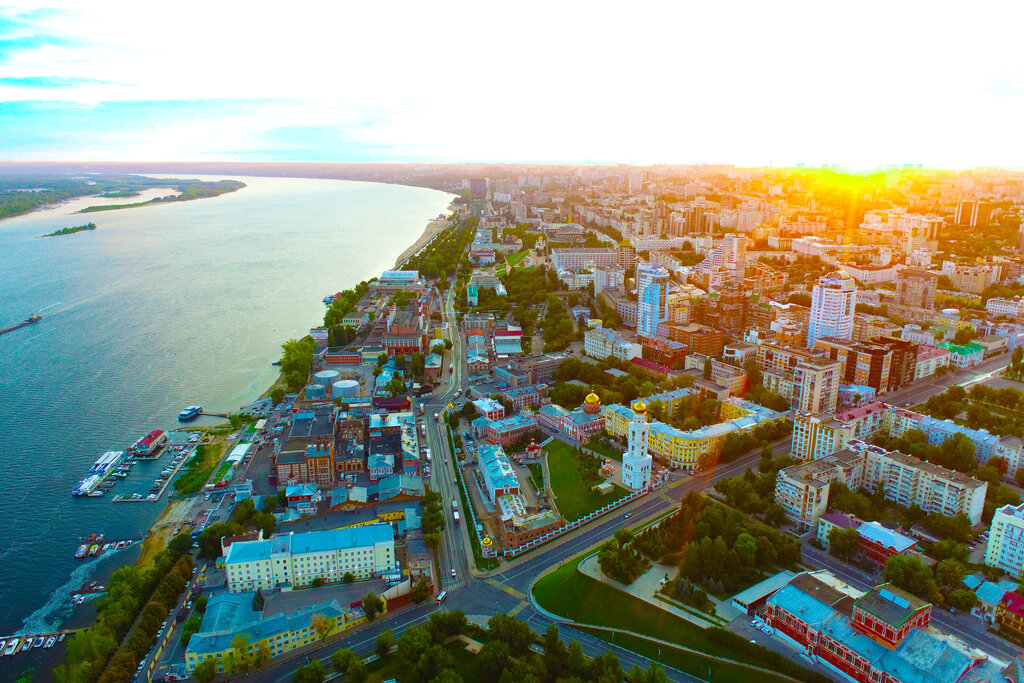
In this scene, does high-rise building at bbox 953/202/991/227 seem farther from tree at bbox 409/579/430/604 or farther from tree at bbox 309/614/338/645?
tree at bbox 309/614/338/645

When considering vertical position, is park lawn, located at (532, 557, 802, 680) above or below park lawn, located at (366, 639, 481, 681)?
above

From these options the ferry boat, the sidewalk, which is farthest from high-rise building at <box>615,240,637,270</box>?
the ferry boat

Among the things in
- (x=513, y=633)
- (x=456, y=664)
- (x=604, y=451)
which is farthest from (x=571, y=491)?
(x=456, y=664)

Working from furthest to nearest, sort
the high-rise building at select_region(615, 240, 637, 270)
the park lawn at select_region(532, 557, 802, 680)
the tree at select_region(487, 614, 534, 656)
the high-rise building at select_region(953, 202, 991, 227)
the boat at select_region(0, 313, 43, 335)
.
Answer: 1. the high-rise building at select_region(953, 202, 991, 227)
2. the high-rise building at select_region(615, 240, 637, 270)
3. the boat at select_region(0, 313, 43, 335)
4. the park lawn at select_region(532, 557, 802, 680)
5. the tree at select_region(487, 614, 534, 656)

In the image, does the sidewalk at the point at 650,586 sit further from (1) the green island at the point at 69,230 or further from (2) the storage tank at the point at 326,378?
(1) the green island at the point at 69,230

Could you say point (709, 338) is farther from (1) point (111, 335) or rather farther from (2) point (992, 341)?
(1) point (111, 335)
